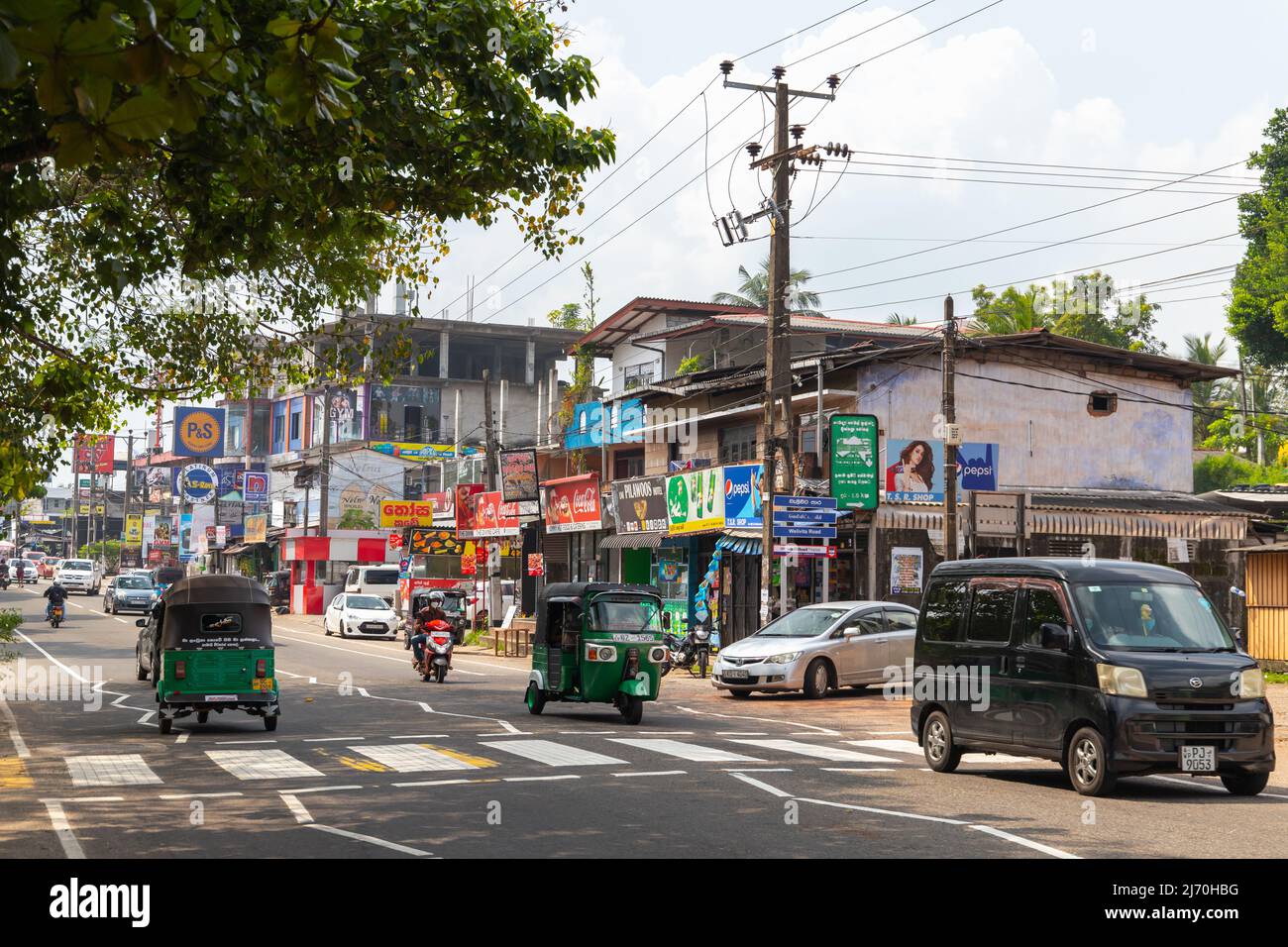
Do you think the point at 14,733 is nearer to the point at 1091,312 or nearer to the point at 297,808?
the point at 297,808

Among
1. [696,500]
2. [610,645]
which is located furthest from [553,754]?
[696,500]

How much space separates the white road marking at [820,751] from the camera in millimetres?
16375

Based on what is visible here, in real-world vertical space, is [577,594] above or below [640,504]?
below

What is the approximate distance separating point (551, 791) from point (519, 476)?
36.2 metres

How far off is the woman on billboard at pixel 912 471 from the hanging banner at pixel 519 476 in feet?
56.5

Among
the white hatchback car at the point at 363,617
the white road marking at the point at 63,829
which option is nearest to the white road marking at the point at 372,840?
the white road marking at the point at 63,829

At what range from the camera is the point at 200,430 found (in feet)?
330

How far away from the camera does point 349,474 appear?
85.8 m

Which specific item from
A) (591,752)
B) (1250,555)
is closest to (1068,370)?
(1250,555)

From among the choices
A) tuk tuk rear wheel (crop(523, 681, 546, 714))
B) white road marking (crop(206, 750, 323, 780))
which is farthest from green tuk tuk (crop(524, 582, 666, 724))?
white road marking (crop(206, 750, 323, 780))

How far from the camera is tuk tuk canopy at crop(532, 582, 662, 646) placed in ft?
65.1

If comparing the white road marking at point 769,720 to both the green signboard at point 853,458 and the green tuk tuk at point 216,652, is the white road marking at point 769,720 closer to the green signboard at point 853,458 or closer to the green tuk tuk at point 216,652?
the green tuk tuk at point 216,652

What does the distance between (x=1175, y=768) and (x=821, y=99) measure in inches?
776

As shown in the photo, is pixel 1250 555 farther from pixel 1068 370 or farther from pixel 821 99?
pixel 821 99
